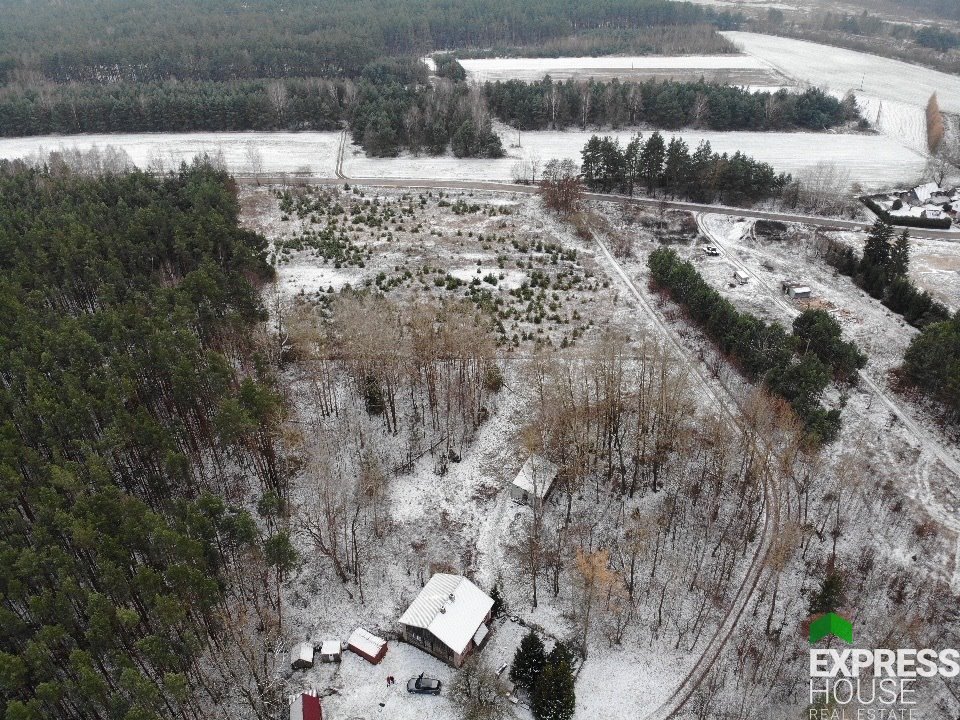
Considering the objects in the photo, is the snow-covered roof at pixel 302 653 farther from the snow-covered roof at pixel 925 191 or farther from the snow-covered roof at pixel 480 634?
the snow-covered roof at pixel 925 191

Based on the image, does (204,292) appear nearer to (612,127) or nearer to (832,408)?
(832,408)

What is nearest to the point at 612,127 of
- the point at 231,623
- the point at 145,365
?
the point at 145,365

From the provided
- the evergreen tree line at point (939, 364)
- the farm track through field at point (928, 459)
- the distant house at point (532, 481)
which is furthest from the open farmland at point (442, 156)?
the distant house at point (532, 481)

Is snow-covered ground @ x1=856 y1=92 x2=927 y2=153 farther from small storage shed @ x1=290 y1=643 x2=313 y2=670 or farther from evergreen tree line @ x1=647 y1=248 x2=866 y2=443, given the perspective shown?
small storage shed @ x1=290 y1=643 x2=313 y2=670

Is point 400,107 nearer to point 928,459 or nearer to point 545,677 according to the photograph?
point 928,459

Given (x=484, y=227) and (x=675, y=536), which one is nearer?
(x=675, y=536)

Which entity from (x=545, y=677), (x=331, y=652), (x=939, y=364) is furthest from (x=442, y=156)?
(x=545, y=677)

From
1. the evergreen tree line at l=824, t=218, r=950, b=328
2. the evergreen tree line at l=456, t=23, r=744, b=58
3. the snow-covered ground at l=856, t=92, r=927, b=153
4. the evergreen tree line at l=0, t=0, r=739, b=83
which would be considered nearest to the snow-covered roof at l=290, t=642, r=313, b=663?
the evergreen tree line at l=824, t=218, r=950, b=328
